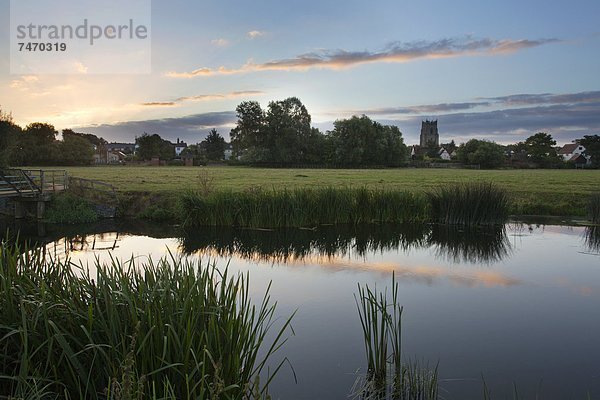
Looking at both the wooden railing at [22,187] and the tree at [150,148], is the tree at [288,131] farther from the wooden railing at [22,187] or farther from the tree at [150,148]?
the wooden railing at [22,187]

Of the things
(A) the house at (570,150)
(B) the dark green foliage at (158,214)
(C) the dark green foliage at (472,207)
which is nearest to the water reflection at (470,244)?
(C) the dark green foliage at (472,207)

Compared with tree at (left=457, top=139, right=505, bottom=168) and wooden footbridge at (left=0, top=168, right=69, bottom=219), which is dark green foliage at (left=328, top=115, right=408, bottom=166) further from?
wooden footbridge at (left=0, top=168, right=69, bottom=219)

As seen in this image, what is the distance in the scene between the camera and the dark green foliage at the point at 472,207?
1823 cm

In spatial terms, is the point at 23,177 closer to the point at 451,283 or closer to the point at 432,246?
the point at 432,246

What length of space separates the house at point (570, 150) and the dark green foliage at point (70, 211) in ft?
347

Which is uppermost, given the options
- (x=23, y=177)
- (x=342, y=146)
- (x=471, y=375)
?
(x=342, y=146)

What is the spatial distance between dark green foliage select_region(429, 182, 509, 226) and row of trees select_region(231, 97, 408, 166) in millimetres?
52345

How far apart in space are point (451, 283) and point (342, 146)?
63.3 meters

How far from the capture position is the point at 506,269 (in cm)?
1215

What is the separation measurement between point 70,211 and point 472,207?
16.6 m

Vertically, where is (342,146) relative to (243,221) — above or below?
above

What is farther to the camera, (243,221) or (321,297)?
(243,221)

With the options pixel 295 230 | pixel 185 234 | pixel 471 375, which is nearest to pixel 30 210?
pixel 185 234

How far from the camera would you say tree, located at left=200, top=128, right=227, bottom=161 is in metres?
101
